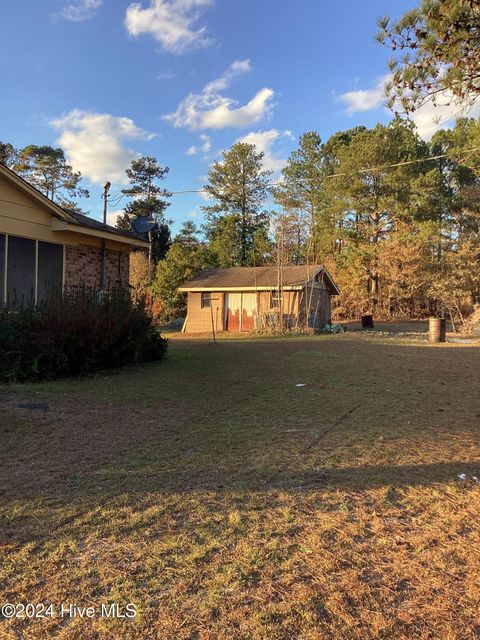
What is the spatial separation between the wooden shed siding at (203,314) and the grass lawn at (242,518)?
21603 millimetres

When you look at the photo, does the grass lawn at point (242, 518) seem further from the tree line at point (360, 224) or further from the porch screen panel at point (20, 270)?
the tree line at point (360, 224)

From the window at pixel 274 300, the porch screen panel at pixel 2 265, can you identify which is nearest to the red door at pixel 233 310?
the window at pixel 274 300

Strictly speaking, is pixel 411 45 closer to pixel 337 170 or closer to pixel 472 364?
pixel 472 364

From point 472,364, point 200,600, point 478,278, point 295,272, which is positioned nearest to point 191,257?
point 295,272

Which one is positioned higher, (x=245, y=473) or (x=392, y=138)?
(x=392, y=138)

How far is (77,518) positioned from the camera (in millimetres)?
3164

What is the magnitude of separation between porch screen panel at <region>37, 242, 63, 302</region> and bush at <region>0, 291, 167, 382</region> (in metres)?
1.50

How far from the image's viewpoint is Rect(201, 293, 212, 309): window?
2873 centimetres

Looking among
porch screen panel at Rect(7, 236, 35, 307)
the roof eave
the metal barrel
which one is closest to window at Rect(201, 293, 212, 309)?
the metal barrel

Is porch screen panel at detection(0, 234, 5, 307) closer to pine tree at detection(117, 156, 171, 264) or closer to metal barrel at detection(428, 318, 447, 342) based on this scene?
metal barrel at detection(428, 318, 447, 342)

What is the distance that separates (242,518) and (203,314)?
25791 millimetres

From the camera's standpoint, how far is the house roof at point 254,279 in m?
26.5

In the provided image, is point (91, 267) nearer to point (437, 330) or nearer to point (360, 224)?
point (437, 330)

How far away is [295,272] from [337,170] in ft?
55.1
